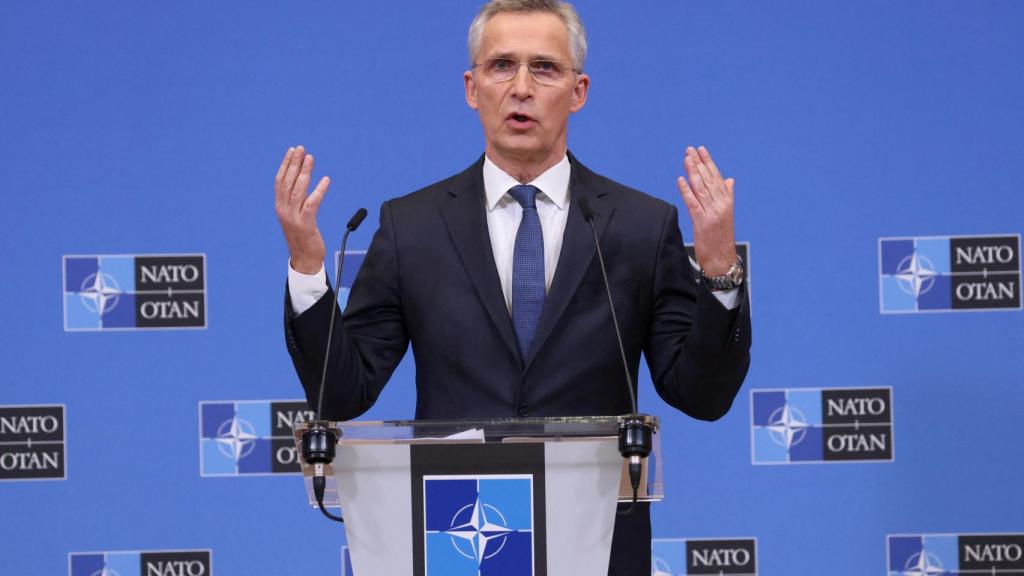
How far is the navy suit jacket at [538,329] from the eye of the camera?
2000 mm

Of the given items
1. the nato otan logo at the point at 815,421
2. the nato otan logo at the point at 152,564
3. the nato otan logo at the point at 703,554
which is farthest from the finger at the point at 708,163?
the nato otan logo at the point at 152,564

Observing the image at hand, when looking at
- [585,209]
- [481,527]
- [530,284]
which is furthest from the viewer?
[530,284]

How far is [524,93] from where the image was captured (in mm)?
2178

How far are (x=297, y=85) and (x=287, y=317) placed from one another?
5.75 ft

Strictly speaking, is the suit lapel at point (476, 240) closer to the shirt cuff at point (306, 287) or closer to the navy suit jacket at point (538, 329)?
the navy suit jacket at point (538, 329)

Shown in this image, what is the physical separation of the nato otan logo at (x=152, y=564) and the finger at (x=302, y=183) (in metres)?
1.99

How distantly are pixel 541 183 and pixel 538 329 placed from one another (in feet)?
1.00

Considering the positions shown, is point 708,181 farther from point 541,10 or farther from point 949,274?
point 949,274

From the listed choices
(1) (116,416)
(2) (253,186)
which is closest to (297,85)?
(2) (253,186)

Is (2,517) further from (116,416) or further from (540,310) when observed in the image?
(540,310)

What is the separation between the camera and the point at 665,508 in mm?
3502

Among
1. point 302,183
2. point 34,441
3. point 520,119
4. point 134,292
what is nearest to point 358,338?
point 302,183

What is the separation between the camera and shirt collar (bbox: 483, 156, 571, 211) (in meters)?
2.22

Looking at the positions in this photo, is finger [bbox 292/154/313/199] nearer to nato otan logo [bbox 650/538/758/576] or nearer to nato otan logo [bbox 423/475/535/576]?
nato otan logo [bbox 423/475/535/576]
